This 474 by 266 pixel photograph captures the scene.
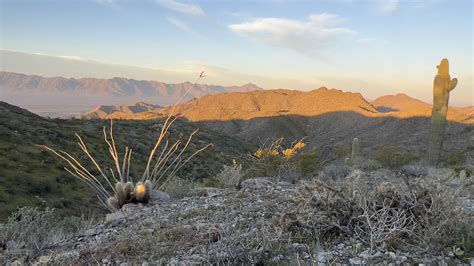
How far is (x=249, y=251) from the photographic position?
3.79m

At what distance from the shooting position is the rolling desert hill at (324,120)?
151ft

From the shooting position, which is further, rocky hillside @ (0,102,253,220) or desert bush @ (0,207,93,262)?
rocky hillside @ (0,102,253,220)

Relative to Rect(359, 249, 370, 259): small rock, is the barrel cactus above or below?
below

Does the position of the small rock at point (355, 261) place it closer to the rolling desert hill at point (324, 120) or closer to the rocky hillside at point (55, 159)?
the rocky hillside at point (55, 159)

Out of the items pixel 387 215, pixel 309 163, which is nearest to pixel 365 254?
pixel 387 215

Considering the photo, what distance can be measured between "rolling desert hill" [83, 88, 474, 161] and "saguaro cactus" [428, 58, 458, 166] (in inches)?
582

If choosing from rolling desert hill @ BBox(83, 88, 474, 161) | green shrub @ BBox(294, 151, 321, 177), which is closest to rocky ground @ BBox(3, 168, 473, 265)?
green shrub @ BBox(294, 151, 321, 177)

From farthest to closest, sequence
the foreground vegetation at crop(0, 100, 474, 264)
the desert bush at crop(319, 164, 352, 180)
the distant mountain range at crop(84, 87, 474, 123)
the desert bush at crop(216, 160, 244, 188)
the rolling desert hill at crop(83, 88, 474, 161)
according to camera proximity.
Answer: the distant mountain range at crop(84, 87, 474, 123) → the rolling desert hill at crop(83, 88, 474, 161) → the desert bush at crop(319, 164, 352, 180) → the desert bush at crop(216, 160, 244, 188) → the foreground vegetation at crop(0, 100, 474, 264)

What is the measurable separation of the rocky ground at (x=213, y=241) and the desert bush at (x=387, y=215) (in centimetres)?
13

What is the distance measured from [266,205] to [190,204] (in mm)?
1500

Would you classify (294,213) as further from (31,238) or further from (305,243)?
(31,238)

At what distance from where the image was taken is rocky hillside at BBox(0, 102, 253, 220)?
16.5 m

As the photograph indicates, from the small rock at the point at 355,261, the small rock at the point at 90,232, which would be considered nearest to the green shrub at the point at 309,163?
the small rock at the point at 90,232

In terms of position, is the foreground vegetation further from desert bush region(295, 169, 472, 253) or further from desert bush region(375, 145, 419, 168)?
desert bush region(375, 145, 419, 168)
